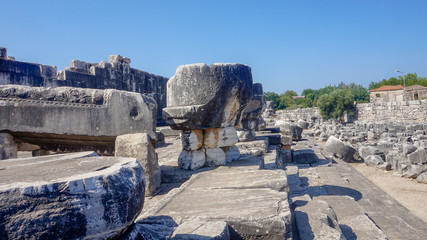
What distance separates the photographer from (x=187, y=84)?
3617mm

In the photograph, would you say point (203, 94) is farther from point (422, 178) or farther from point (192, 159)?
point (422, 178)

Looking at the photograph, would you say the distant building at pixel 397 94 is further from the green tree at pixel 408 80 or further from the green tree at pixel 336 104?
the green tree at pixel 336 104

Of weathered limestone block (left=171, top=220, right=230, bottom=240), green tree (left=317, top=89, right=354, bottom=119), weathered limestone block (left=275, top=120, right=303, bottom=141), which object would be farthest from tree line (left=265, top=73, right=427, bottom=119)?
weathered limestone block (left=171, top=220, right=230, bottom=240)

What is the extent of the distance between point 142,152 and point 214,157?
1.18 m

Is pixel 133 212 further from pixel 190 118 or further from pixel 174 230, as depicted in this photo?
pixel 190 118

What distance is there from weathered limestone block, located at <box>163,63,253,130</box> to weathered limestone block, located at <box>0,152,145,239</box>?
88.4 inches

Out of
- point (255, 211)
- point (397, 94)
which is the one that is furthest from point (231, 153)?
point (397, 94)

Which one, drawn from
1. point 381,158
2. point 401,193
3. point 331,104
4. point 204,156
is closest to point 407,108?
point 331,104

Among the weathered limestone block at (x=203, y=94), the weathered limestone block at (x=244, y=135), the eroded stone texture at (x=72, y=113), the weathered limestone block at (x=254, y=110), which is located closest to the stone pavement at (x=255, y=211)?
the weathered limestone block at (x=203, y=94)

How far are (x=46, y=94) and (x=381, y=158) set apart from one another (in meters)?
9.18

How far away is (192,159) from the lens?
12.6ft

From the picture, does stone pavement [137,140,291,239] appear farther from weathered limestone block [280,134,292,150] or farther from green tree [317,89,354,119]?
green tree [317,89,354,119]

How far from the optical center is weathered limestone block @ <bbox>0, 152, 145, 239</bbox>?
1.04m

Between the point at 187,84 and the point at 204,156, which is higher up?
the point at 187,84
